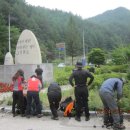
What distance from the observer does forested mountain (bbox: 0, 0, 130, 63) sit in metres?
69.6

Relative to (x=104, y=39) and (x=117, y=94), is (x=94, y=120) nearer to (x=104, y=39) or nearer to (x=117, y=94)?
(x=117, y=94)

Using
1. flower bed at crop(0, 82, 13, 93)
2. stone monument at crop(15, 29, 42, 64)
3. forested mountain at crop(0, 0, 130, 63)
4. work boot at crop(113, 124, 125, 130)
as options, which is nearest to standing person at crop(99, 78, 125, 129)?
work boot at crop(113, 124, 125, 130)

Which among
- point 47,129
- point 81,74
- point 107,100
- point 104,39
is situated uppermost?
point 104,39

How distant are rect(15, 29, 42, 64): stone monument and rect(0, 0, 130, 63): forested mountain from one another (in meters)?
6.91

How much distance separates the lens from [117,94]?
31.8 feet

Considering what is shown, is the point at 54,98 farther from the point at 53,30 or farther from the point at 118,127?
the point at 53,30

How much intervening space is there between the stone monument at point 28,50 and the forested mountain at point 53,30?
22.7ft

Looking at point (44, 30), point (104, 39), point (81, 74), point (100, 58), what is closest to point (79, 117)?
point (81, 74)

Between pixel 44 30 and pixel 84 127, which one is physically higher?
pixel 44 30

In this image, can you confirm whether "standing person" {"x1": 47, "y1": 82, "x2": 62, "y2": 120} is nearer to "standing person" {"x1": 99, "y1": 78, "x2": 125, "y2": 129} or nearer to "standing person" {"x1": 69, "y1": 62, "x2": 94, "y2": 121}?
"standing person" {"x1": 69, "y1": 62, "x2": 94, "y2": 121}

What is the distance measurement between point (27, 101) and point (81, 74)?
2.34 meters

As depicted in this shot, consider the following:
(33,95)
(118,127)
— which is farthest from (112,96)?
(33,95)

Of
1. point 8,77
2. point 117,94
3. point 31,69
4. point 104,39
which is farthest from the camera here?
point 104,39

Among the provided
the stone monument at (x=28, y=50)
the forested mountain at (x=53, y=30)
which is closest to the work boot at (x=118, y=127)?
the stone monument at (x=28, y=50)
